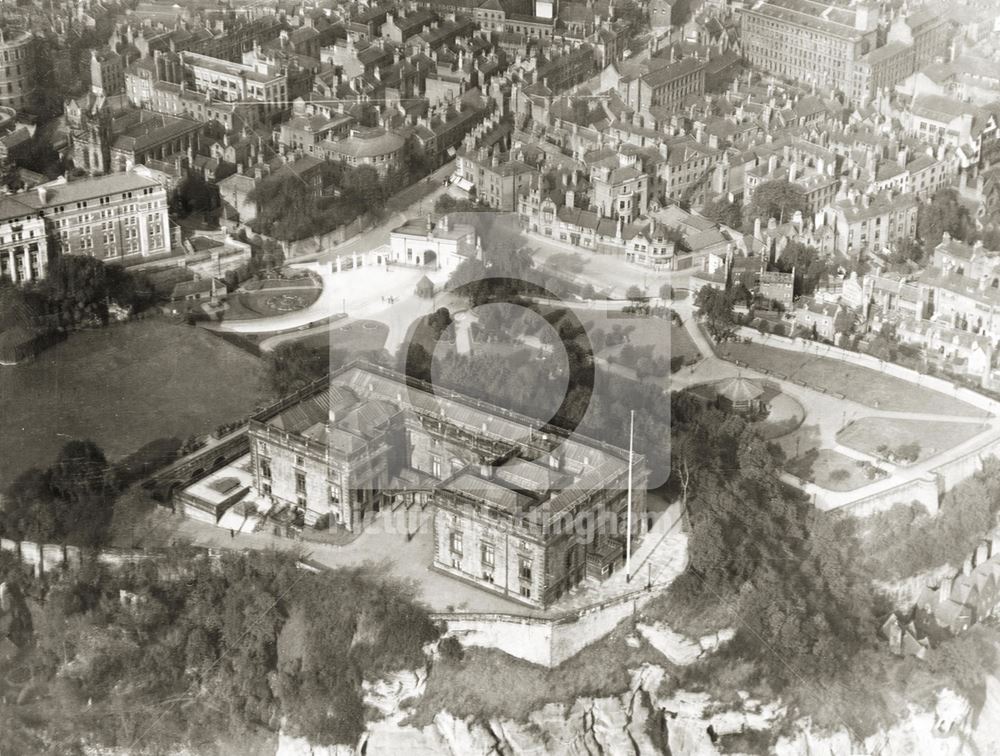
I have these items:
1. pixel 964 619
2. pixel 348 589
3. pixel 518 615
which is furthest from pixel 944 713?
pixel 348 589

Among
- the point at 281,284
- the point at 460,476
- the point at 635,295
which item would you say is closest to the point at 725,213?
the point at 635,295

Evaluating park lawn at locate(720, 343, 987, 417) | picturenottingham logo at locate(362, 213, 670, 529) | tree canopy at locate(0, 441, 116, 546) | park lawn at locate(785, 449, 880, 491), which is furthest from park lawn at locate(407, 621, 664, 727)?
park lawn at locate(720, 343, 987, 417)

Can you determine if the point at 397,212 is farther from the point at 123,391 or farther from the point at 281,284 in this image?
the point at 123,391

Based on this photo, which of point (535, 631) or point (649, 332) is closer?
point (535, 631)

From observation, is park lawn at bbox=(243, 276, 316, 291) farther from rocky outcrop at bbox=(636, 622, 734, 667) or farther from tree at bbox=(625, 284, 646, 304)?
rocky outcrop at bbox=(636, 622, 734, 667)

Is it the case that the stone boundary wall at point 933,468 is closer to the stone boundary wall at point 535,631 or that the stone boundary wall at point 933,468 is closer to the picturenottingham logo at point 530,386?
the picturenottingham logo at point 530,386

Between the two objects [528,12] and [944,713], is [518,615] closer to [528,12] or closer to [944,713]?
[944,713]

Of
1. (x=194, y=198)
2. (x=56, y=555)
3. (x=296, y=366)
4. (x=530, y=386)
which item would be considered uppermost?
(x=194, y=198)
